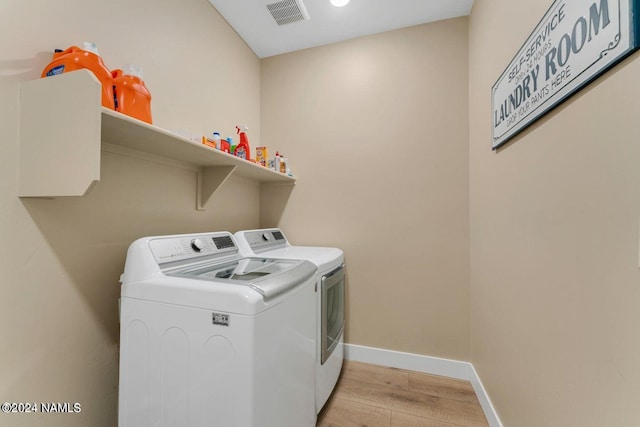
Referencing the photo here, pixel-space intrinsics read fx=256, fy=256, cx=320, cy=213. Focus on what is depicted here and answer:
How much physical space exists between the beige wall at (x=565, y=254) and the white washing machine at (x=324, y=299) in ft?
3.01

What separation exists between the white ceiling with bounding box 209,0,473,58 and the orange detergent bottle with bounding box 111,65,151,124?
1.21 meters

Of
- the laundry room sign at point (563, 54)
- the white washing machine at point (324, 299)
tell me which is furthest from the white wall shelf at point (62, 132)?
the laundry room sign at point (563, 54)

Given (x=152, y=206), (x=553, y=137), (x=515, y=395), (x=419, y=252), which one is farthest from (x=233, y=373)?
(x=419, y=252)

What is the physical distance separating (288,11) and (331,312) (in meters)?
2.18

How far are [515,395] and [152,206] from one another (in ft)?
6.59

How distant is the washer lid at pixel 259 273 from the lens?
0.94 m

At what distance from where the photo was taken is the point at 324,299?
1470 mm

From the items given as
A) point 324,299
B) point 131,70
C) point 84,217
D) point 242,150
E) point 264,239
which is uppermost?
point 131,70

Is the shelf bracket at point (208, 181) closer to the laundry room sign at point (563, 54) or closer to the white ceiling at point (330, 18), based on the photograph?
the white ceiling at point (330, 18)

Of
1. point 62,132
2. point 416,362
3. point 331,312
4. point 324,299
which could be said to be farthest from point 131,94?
point 416,362

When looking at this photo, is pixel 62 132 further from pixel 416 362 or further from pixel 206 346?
pixel 416 362

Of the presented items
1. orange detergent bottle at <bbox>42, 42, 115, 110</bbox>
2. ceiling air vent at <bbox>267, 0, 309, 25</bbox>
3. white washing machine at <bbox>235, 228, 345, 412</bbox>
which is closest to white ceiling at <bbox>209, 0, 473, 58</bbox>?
ceiling air vent at <bbox>267, 0, 309, 25</bbox>

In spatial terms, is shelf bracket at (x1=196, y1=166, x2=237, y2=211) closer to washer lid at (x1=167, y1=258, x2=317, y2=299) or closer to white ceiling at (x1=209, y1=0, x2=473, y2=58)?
washer lid at (x1=167, y1=258, x2=317, y2=299)

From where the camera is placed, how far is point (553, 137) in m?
0.92
